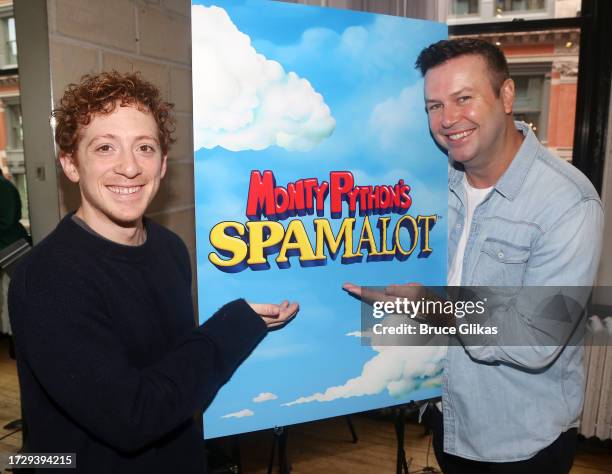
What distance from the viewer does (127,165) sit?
3.20ft

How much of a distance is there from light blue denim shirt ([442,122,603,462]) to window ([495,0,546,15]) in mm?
1846

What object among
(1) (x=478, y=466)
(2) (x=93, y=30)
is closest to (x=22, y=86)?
(2) (x=93, y=30)

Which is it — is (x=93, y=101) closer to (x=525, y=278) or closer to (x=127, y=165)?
(x=127, y=165)

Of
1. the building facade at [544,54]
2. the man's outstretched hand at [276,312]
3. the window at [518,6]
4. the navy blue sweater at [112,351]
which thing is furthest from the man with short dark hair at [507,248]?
the window at [518,6]

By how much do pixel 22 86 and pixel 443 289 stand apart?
1252mm

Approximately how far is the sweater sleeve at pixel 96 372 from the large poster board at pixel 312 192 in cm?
26

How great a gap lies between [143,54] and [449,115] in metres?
0.99

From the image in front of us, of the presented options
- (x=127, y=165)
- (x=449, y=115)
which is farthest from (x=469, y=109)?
(x=127, y=165)

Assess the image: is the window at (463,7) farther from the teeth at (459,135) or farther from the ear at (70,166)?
the ear at (70,166)

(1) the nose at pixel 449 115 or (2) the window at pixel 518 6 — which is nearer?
(1) the nose at pixel 449 115

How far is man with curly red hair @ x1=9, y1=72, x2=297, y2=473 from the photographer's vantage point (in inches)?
33.2

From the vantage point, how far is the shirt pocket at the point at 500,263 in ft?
4.01

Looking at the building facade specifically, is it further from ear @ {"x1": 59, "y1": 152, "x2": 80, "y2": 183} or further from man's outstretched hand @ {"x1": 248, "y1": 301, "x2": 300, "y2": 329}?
ear @ {"x1": 59, "y1": 152, "x2": 80, "y2": 183}

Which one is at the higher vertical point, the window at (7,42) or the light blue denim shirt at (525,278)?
the window at (7,42)
